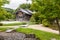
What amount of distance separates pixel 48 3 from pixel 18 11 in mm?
36049

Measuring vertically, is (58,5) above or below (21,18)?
above

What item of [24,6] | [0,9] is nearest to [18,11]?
[24,6]

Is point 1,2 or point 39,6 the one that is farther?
point 1,2

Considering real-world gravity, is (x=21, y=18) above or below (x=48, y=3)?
below

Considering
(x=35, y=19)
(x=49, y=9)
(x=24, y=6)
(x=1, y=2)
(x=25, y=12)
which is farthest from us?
(x=24, y=6)

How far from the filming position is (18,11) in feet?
163

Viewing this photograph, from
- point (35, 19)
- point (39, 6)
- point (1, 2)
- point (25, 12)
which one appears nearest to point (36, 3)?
point (39, 6)

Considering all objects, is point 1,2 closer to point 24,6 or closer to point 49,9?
point 49,9

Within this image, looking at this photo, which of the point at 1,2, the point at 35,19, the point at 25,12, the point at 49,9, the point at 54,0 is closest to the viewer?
the point at 54,0

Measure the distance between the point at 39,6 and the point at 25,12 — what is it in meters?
34.8

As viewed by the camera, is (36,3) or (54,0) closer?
(54,0)

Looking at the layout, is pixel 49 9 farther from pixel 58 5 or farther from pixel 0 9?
pixel 0 9

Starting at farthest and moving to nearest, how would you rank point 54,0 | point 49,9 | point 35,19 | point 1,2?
point 35,19
point 1,2
point 49,9
point 54,0

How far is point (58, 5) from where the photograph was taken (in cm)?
1350
